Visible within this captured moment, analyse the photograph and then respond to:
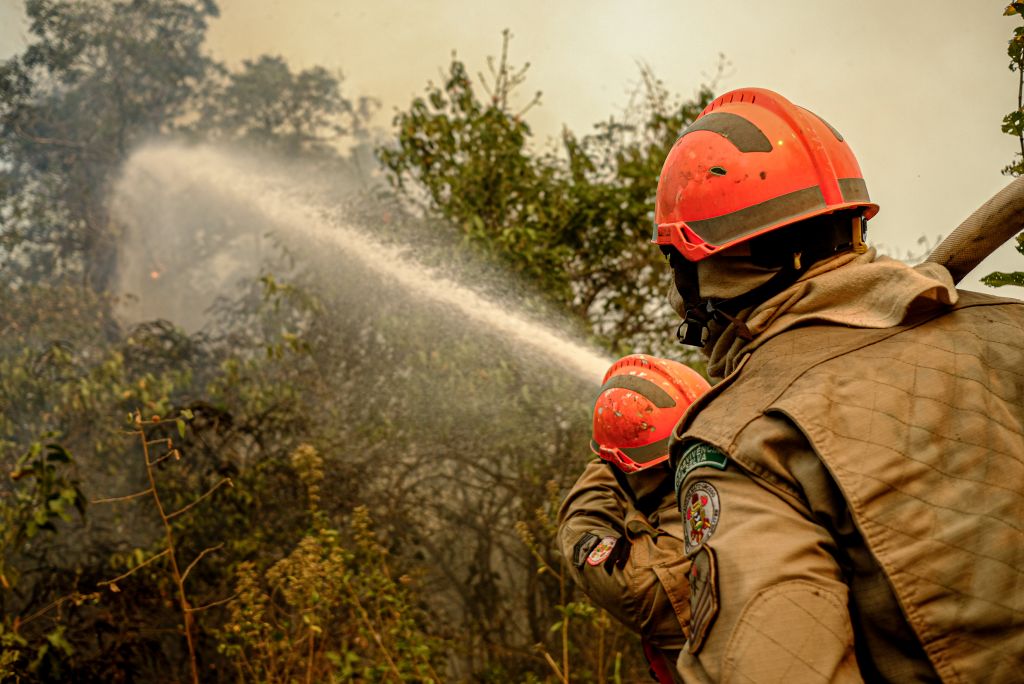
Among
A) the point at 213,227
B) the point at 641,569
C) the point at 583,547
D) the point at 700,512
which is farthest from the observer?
the point at 213,227

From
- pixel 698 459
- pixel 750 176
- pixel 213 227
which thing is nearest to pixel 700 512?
pixel 698 459

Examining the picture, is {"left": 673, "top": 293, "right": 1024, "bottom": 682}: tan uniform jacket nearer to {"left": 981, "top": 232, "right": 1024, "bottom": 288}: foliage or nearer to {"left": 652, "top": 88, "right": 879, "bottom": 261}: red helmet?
{"left": 652, "top": 88, "right": 879, "bottom": 261}: red helmet

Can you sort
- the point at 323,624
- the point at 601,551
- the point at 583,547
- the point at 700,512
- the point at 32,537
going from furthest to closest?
the point at 323,624 < the point at 32,537 < the point at 583,547 < the point at 601,551 < the point at 700,512

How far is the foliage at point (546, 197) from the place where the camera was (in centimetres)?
610

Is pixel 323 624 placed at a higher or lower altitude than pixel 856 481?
lower

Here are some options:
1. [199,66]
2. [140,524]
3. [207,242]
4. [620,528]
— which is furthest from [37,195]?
[620,528]

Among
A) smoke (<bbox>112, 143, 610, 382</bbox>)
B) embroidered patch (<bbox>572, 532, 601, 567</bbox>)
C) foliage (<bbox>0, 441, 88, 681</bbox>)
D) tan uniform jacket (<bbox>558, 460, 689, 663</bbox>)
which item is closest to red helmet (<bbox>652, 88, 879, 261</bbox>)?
tan uniform jacket (<bbox>558, 460, 689, 663</bbox>)

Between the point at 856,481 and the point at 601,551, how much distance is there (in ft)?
4.32

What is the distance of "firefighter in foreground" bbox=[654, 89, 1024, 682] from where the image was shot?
3.66 ft

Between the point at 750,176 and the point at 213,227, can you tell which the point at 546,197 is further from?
the point at 213,227

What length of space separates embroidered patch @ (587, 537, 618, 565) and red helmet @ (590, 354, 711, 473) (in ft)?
1.04

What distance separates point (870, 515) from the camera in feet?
3.75

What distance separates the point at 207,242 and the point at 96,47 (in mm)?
3135

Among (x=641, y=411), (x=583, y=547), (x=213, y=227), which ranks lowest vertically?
(x=213, y=227)
